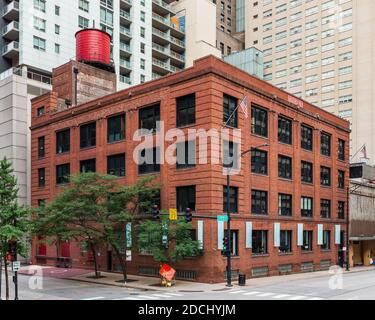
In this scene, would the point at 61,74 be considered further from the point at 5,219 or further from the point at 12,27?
the point at 5,219

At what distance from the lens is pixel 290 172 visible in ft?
149

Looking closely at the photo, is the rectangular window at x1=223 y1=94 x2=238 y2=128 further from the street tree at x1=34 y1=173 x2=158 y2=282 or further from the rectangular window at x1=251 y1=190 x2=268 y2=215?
the street tree at x1=34 y1=173 x2=158 y2=282

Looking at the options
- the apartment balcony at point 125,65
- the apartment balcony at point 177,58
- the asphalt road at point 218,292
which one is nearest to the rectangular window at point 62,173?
the asphalt road at point 218,292

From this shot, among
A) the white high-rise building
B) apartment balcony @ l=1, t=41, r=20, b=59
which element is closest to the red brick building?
apartment balcony @ l=1, t=41, r=20, b=59

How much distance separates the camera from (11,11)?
6269 centimetres

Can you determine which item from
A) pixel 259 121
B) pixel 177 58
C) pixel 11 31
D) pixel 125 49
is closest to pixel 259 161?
pixel 259 121

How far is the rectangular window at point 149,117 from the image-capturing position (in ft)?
131

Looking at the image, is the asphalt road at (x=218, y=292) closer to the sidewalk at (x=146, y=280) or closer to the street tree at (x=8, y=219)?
the sidewalk at (x=146, y=280)

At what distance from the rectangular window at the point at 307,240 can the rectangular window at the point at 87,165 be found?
21796 millimetres

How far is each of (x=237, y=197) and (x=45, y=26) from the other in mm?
40824

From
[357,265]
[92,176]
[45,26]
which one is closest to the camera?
[92,176]

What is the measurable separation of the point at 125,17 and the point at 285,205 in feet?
161
